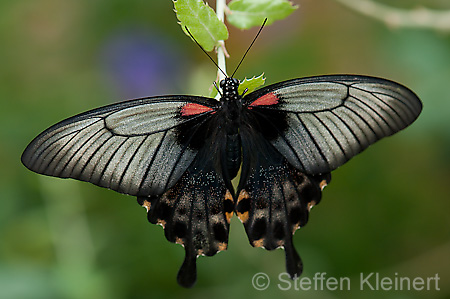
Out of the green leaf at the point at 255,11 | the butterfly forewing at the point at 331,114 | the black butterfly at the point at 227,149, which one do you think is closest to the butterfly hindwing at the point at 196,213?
the black butterfly at the point at 227,149

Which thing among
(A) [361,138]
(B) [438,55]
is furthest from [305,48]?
(A) [361,138]

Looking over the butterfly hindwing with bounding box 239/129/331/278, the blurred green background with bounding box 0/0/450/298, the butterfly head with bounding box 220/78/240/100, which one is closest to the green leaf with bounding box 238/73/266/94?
the butterfly head with bounding box 220/78/240/100

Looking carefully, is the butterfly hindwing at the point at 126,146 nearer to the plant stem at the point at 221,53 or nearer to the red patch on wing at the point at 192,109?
the red patch on wing at the point at 192,109

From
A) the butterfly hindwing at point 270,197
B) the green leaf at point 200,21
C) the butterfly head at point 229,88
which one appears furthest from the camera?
the butterfly hindwing at point 270,197

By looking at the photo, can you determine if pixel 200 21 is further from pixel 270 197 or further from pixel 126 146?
pixel 270 197

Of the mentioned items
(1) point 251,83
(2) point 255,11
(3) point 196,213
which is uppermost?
(2) point 255,11

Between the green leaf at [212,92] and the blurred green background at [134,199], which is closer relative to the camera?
the green leaf at [212,92]

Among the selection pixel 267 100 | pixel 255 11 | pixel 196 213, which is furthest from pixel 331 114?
pixel 196 213
